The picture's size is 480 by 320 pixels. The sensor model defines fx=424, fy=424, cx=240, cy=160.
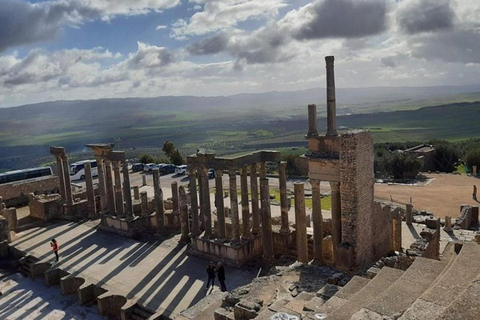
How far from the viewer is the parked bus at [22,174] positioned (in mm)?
37969

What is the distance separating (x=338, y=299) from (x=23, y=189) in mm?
31753

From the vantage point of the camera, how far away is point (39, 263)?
70.4 feet

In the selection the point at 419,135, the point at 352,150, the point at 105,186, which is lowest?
the point at 419,135

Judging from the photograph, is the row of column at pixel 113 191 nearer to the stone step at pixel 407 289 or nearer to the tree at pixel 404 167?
the stone step at pixel 407 289

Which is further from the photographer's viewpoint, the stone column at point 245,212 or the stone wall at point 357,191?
the stone column at point 245,212

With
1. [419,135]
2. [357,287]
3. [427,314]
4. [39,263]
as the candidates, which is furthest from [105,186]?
[419,135]

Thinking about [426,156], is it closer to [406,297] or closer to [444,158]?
[444,158]

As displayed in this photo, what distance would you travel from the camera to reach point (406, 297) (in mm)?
9727

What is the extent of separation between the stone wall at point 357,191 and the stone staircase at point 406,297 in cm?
286

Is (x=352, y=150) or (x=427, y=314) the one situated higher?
(x=352, y=150)

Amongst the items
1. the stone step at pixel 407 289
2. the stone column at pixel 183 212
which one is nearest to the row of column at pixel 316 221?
the stone step at pixel 407 289

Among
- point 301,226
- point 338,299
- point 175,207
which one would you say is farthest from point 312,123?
point 175,207

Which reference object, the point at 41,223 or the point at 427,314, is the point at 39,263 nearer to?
the point at 41,223

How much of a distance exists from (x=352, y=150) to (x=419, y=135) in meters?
144
